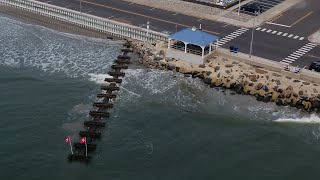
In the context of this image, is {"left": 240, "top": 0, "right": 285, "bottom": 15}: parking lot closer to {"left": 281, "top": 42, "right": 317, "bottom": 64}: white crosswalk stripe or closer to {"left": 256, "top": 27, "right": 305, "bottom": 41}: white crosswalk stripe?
{"left": 256, "top": 27, "right": 305, "bottom": 41}: white crosswalk stripe

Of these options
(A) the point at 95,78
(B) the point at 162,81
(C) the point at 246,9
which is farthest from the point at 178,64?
(C) the point at 246,9

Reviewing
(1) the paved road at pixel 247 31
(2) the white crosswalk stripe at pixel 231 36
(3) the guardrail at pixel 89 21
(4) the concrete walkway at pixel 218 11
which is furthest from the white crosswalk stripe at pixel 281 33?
(3) the guardrail at pixel 89 21

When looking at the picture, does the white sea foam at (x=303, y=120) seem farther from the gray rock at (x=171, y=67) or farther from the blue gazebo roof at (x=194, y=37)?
the gray rock at (x=171, y=67)

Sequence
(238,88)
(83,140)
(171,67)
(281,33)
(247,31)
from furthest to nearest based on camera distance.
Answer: (247,31), (281,33), (171,67), (238,88), (83,140)

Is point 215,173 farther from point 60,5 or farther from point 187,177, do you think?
point 60,5

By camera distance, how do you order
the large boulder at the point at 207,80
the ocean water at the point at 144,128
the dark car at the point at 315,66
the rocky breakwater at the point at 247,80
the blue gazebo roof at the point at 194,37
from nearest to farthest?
the ocean water at the point at 144,128
the rocky breakwater at the point at 247,80
the dark car at the point at 315,66
the large boulder at the point at 207,80
the blue gazebo roof at the point at 194,37

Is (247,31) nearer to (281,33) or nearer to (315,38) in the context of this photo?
(281,33)

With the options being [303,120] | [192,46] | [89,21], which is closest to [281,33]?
[192,46]
